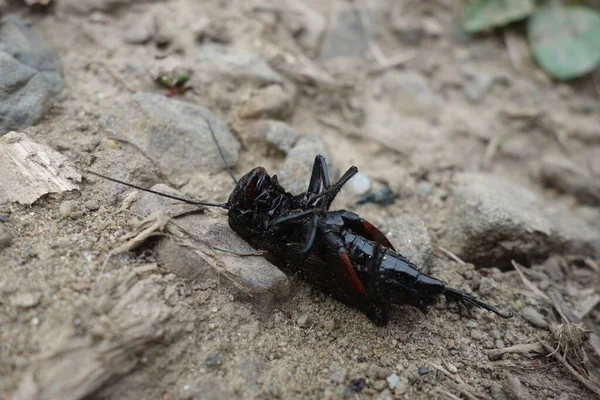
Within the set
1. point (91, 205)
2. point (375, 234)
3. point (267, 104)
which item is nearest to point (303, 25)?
point (267, 104)

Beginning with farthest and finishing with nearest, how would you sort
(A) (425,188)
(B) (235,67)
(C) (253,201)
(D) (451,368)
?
(B) (235,67)
(A) (425,188)
(C) (253,201)
(D) (451,368)

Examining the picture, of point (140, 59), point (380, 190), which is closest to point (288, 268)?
point (380, 190)

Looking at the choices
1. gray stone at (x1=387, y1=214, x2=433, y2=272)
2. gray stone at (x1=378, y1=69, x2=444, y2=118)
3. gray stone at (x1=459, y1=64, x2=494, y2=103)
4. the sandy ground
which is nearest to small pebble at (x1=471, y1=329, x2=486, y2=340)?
the sandy ground

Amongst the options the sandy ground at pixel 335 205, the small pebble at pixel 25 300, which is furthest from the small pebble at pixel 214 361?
the small pebble at pixel 25 300

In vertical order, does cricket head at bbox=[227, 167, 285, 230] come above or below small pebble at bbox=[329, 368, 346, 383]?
above

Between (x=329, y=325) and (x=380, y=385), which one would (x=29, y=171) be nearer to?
(x=329, y=325)

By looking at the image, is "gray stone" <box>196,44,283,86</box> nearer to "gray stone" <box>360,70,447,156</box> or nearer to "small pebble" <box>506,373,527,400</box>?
"gray stone" <box>360,70,447,156</box>
